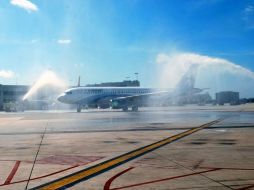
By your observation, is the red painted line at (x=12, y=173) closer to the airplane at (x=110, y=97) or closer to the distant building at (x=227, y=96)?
the airplane at (x=110, y=97)

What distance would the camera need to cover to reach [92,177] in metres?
Answer: 9.53

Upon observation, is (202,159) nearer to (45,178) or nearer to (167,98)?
(45,178)

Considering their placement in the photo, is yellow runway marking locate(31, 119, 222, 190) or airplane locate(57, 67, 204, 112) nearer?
yellow runway marking locate(31, 119, 222, 190)

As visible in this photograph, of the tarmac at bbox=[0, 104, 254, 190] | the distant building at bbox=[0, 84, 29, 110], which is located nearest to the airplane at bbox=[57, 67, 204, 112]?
the tarmac at bbox=[0, 104, 254, 190]

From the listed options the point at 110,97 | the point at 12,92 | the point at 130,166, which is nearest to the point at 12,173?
the point at 130,166

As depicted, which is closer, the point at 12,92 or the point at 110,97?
the point at 110,97

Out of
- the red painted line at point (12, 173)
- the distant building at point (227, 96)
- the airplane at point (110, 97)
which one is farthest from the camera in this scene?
the distant building at point (227, 96)

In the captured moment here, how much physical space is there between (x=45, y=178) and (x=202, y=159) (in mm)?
5414

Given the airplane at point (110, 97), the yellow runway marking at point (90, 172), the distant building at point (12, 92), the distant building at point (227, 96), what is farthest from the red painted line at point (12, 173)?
the distant building at point (227, 96)

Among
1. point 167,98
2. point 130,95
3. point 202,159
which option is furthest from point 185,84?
point 202,159

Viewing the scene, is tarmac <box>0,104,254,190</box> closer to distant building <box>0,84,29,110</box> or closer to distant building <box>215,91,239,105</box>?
distant building <box>0,84,29,110</box>

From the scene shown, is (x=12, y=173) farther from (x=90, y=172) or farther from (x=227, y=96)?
(x=227, y=96)

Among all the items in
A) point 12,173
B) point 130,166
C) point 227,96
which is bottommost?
point 12,173

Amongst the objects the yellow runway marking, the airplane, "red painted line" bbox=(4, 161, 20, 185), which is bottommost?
"red painted line" bbox=(4, 161, 20, 185)
